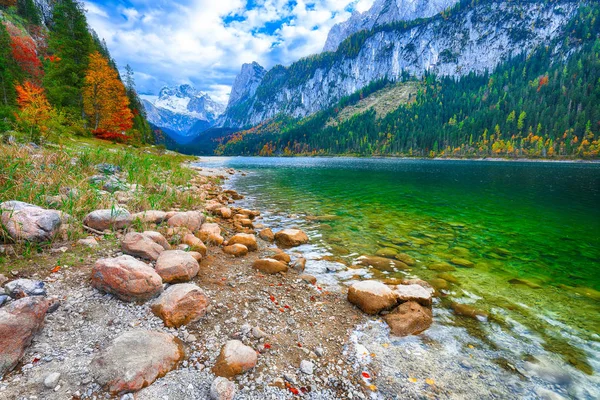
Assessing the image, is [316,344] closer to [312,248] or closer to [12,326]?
[12,326]

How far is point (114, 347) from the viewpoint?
3518 millimetres

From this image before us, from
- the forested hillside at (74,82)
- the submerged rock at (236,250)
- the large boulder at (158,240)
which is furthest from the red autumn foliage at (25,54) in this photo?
the submerged rock at (236,250)

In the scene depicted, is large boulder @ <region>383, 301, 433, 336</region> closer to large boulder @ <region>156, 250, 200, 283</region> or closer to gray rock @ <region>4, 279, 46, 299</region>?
large boulder @ <region>156, 250, 200, 283</region>

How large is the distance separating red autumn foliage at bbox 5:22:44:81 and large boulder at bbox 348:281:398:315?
7281 centimetres

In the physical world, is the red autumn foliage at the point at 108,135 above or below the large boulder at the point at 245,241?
above

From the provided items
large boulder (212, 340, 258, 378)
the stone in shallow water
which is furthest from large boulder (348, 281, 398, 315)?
the stone in shallow water

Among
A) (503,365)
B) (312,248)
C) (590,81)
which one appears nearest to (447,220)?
(312,248)

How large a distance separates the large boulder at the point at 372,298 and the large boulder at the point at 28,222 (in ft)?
23.4

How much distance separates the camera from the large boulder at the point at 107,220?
7.19m

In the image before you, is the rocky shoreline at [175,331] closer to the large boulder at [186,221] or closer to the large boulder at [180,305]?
the large boulder at [180,305]

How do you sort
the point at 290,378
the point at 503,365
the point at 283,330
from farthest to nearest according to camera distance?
1. the point at 283,330
2. the point at 503,365
3. the point at 290,378

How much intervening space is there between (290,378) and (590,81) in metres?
230

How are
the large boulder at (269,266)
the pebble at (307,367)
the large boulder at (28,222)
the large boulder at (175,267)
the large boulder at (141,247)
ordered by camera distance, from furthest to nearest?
the large boulder at (269,266) < the large boulder at (141,247) < the large boulder at (175,267) < the large boulder at (28,222) < the pebble at (307,367)

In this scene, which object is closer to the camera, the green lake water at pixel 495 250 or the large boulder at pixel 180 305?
the large boulder at pixel 180 305
